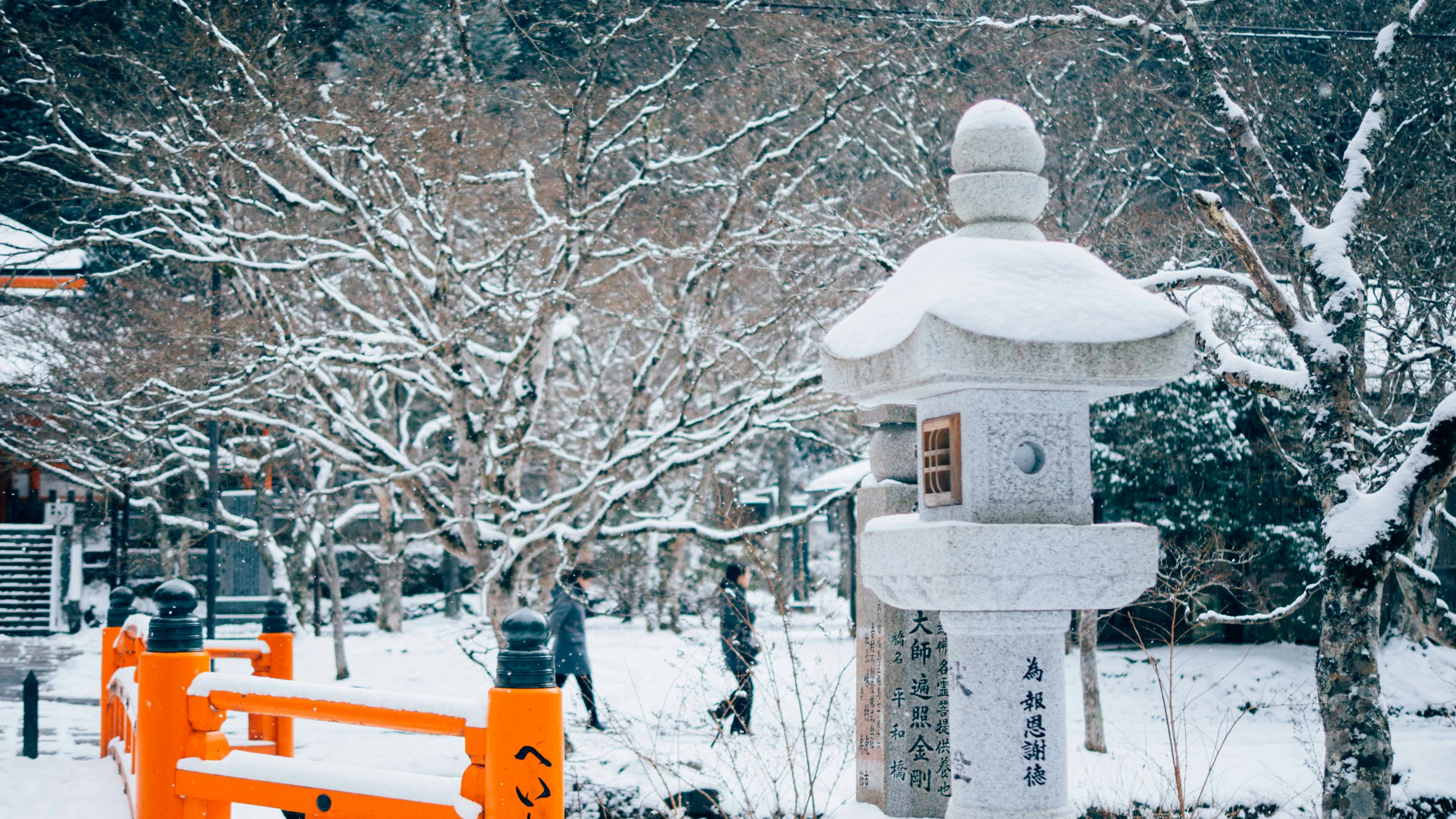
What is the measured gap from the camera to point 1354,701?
827cm

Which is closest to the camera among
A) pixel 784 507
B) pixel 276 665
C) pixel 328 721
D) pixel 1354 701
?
pixel 328 721

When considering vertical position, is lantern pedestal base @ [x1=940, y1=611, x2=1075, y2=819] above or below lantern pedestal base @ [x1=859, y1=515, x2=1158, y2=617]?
below

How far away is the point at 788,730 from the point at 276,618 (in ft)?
14.0

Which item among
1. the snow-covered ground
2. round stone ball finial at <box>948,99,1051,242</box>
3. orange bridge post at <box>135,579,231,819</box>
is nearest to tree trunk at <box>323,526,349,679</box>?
the snow-covered ground

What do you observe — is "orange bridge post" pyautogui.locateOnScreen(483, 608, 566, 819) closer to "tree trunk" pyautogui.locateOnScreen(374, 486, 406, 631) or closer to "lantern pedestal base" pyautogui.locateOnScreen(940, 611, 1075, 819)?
"lantern pedestal base" pyautogui.locateOnScreen(940, 611, 1075, 819)

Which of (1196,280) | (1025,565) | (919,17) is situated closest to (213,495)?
(919,17)

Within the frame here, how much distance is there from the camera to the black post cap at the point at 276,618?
7590mm

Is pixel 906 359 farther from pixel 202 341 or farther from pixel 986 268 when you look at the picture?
pixel 202 341

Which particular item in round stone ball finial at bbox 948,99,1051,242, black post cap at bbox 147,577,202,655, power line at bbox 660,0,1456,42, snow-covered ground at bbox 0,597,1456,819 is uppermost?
power line at bbox 660,0,1456,42

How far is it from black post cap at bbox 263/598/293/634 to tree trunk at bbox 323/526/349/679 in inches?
386

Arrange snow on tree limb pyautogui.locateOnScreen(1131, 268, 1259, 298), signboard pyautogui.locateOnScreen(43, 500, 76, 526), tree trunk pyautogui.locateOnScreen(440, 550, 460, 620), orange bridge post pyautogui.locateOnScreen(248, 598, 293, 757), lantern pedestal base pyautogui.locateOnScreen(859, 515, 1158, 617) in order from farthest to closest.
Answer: tree trunk pyautogui.locateOnScreen(440, 550, 460, 620) < signboard pyautogui.locateOnScreen(43, 500, 76, 526) < snow on tree limb pyautogui.locateOnScreen(1131, 268, 1259, 298) < orange bridge post pyautogui.locateOnScreen(248, 598, 293, 757) < lantern pedestal base pyautogui.locateOnScreen(859, 515, 1158, 617)

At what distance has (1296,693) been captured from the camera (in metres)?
15.6

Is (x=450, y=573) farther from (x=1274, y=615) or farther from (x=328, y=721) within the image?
(x=328, y=721)

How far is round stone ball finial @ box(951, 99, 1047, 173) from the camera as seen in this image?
5586mm
